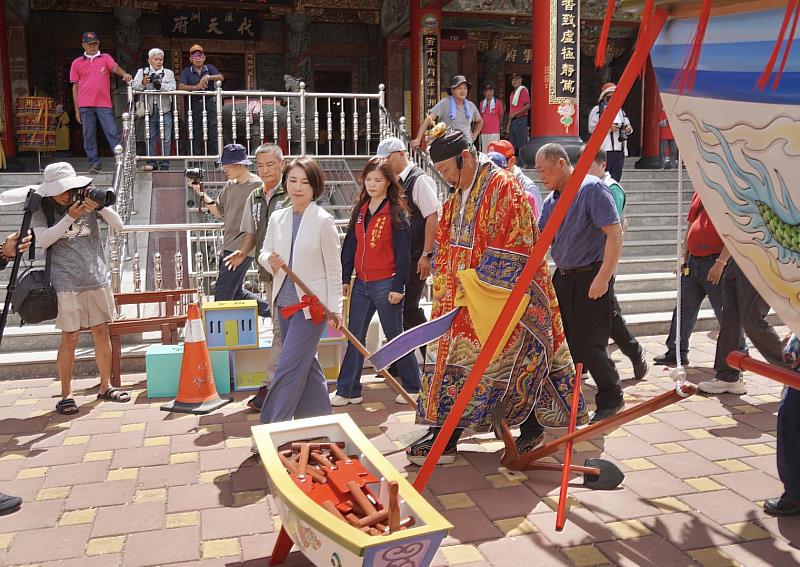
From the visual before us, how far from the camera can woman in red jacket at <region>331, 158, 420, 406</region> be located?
4.97 metres

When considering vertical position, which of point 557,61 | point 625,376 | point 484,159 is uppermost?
point 557,61

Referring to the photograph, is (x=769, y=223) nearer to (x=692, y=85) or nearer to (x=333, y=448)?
(x=692, y=85)

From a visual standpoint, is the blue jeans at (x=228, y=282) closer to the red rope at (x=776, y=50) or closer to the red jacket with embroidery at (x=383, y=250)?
the red jacket with embroidery at (x=383, y=250)

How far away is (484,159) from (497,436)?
1.65m

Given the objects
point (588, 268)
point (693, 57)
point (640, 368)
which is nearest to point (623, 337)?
point (640, 368)

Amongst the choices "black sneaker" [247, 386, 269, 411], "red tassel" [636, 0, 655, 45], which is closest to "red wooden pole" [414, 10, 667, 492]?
"red tassel" [636, 0, 655, 45]

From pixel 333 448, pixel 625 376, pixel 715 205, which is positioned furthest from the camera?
pixel 625 376

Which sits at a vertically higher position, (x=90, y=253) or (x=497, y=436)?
(x=90, y=253)

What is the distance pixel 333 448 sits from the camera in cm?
294

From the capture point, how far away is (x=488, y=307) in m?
3.64

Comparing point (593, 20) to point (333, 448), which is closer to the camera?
point (333, 448)

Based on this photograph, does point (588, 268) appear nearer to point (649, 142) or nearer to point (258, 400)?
point (258, 400)

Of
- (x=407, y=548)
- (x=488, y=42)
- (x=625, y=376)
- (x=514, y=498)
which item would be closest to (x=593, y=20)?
(x=488, y=42)

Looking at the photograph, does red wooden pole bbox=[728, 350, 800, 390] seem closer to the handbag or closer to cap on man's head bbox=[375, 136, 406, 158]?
cap on man's head bbox=[375, 136, 406, 158]
